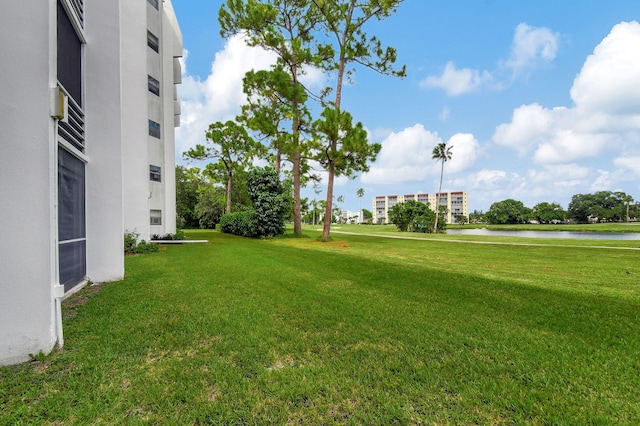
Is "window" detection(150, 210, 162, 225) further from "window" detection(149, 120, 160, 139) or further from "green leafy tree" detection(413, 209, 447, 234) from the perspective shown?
"green leafy tree" detection(413, 209, 447, 234)

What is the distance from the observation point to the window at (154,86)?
532 inches

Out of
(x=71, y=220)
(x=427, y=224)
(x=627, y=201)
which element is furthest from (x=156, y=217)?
(x=627, y=201)

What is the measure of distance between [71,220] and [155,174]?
31.7 feet

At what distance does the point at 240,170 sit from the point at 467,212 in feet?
384

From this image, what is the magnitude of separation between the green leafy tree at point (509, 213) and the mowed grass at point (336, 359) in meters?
91.5

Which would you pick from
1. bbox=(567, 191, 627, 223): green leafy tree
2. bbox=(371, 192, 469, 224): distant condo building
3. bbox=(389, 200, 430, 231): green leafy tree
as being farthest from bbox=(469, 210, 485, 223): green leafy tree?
bbox=(389, 200, 430, 231): green leafy tree

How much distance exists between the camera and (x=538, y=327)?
359cm

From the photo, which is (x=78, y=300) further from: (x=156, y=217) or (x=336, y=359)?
(x=156, y=217)

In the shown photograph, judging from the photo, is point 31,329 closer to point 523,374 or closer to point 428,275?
point 523,374

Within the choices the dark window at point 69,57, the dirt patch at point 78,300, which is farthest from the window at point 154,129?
the dirt patch at point 78,300

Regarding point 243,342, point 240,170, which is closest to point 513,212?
point 240,170

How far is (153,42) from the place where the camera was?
13.7 metres

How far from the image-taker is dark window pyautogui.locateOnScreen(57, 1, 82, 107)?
4430 millimetres

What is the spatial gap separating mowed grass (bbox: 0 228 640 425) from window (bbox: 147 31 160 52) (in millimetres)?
13237
